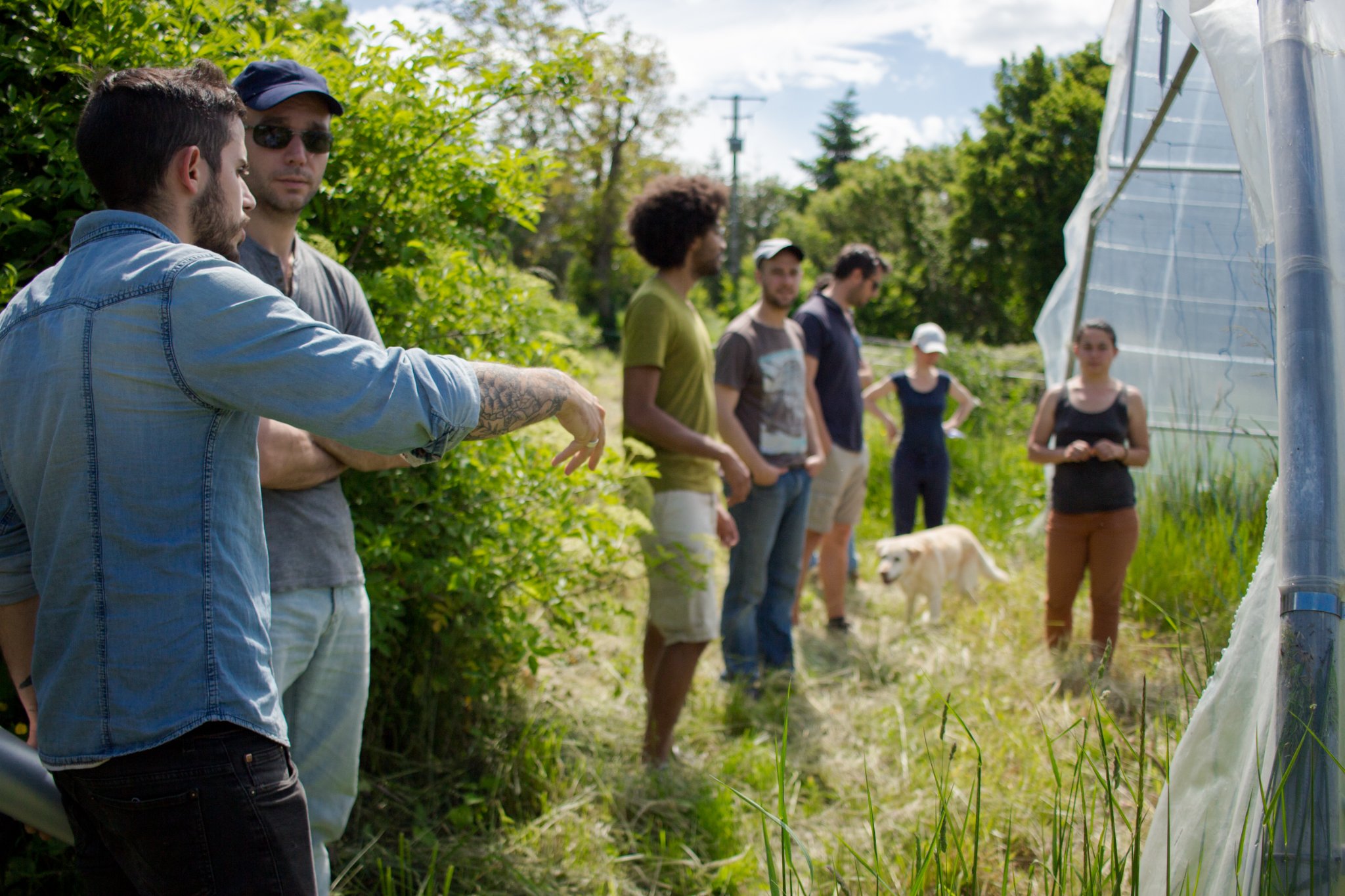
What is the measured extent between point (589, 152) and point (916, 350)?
2231 centimetres

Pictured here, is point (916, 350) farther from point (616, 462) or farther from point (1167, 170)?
point (616, 462)

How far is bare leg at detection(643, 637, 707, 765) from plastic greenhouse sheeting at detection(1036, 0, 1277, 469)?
2.05 meters

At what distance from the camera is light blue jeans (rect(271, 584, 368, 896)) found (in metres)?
2.18

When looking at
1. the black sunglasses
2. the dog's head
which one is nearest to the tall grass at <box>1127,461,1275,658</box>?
the dog's head

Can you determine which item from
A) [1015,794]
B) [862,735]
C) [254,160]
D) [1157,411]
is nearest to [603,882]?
[1015,794]

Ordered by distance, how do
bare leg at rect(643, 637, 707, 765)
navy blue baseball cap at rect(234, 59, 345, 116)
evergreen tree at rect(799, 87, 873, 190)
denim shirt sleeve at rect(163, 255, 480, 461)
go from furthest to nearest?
evergreen tree at rect(799, 87, 873, 190)
bare leg at rect(643, 637, 707, 765)
navy blue baseball cap at rect(234, 59, 345, 116)
denim shirt sleeve at rect(163, 255, 480, 461)

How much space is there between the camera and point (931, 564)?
5703mm

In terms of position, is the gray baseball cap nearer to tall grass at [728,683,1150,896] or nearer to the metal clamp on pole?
tall grass at [728,683,1150,896]

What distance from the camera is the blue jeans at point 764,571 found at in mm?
4434

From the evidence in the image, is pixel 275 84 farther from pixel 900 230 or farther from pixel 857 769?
pixel 900 230

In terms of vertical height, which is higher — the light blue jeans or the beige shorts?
the beige shorts

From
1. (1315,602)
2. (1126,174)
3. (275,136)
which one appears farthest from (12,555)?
(1126,174)

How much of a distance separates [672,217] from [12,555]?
269cm

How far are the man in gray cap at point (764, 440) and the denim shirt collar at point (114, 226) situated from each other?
298cm
